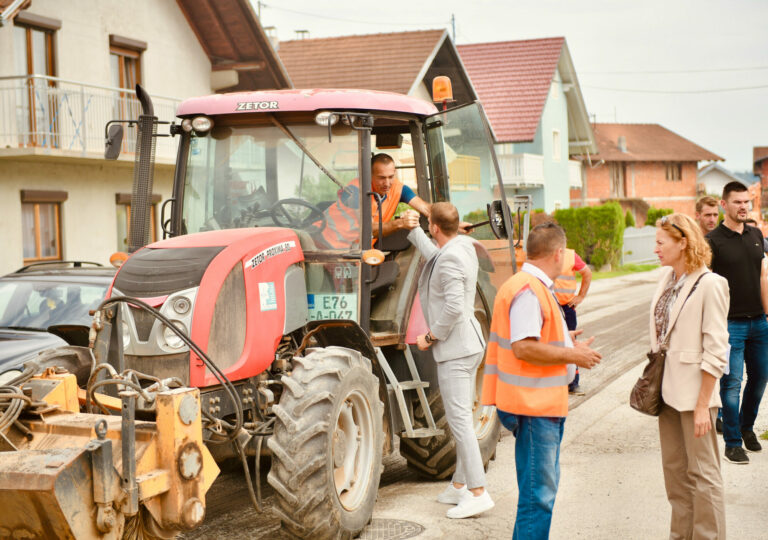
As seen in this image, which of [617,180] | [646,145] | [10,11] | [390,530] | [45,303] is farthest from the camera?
[646,145]

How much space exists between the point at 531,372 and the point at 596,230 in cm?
2701

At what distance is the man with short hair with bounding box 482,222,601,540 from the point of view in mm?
4777

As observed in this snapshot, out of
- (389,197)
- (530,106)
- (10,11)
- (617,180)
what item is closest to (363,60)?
(530,106)

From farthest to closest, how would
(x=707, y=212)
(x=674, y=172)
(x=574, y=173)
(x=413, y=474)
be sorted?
(x=674, y=172)
(x=574, y=173)
(x=707, y=212)
(x=413, y=474)

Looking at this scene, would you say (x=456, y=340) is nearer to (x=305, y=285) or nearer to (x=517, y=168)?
(x=305, y=285)

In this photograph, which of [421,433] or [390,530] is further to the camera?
[421,433]

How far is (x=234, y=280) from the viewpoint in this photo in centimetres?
559

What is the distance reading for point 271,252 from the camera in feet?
19.4

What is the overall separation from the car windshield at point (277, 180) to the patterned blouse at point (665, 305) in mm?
1963

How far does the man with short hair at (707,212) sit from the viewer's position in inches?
311

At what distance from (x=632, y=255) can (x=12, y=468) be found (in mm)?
34449

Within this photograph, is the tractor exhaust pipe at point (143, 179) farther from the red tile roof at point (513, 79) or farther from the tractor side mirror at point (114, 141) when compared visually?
the red tile roof at point (513, 79)

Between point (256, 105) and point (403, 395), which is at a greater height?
point (256, 105)

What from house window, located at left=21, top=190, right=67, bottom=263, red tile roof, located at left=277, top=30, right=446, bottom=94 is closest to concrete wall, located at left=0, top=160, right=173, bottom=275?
house window, located at left=21, top=190, right=67, bottom=263
